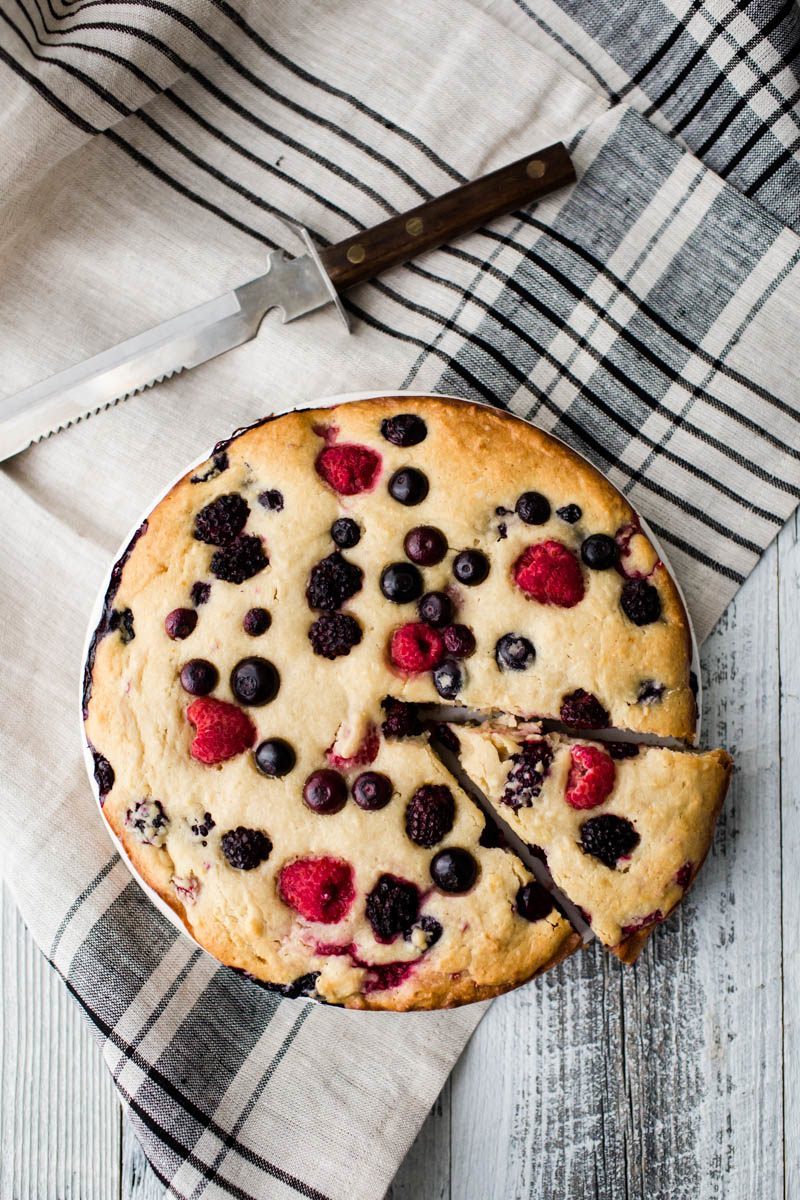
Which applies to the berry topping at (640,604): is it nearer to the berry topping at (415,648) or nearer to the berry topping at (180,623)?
the berry topping at (415,648)

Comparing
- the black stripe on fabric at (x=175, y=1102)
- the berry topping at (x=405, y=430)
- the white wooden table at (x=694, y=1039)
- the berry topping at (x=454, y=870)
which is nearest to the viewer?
the berry topping at (x=454, y=870)

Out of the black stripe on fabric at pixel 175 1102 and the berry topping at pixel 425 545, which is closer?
the berry topping at pixel 425 545

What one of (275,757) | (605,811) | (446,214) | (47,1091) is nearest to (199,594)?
(275,757)

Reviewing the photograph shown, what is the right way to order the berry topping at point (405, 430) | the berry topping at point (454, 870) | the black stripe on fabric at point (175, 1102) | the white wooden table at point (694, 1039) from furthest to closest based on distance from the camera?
the white wooden table at point (694, 1039) → the black stripe on fabric at point (175, 1102) → the berry topping at point (405, 430) → the berry topping at point (454, 870)

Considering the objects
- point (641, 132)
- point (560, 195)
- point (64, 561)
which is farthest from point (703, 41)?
point (64, 561)

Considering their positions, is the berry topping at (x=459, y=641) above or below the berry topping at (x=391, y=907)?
above

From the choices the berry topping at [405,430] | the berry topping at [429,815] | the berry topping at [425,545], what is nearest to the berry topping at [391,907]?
the berry topping at [429,815]

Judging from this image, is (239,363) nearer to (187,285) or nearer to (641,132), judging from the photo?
(187,285)
